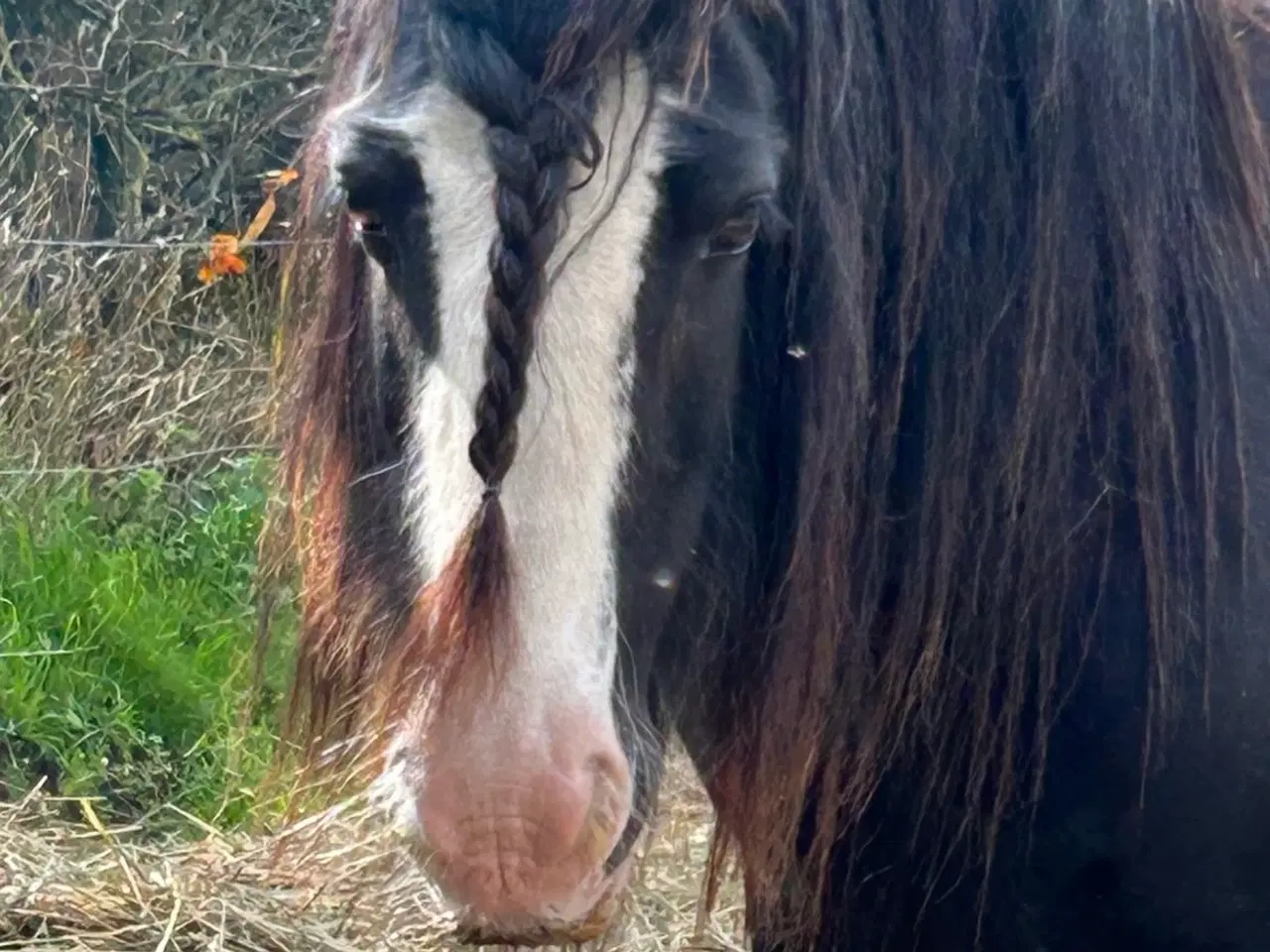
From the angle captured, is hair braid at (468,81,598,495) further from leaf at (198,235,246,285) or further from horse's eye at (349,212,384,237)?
leaf at (198,235,246,285)

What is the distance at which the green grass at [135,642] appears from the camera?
2549mm

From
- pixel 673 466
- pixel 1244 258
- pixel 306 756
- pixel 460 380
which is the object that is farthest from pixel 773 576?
pixel 306 756

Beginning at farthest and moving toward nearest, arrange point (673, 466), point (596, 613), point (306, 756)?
1. point (306, 756)
2. point (673, 466)
3. point (596, 613)

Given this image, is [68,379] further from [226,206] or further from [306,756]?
[306,756]

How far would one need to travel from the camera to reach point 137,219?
3.74 metres

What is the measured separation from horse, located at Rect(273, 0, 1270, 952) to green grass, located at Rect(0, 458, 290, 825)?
1.00 meters

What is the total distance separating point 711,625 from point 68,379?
2.64 m

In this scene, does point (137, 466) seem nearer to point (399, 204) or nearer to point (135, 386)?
point (135, 386)

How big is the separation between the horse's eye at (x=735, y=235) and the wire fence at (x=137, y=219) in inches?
94.4

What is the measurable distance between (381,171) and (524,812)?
1.47 feet

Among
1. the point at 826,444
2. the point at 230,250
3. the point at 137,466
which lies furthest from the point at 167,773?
the point at 826,444

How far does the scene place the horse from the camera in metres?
0.98

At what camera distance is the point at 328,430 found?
1.36m

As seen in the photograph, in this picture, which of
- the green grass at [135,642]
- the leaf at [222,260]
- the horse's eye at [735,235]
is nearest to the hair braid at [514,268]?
the horse's eye at [735,235]
